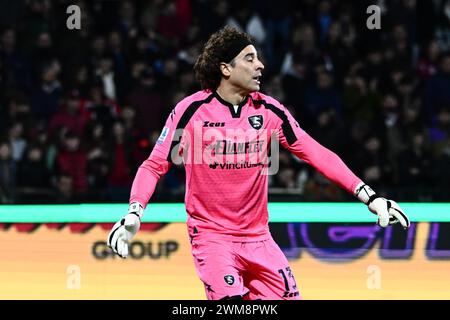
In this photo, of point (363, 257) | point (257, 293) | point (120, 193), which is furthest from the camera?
point (120, 193)

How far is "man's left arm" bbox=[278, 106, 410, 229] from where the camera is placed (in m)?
5.83

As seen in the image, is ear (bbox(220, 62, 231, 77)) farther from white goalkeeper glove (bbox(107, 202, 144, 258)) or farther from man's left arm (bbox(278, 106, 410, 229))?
white goalkeeper glove (bbox(107, 202, 144, 258))

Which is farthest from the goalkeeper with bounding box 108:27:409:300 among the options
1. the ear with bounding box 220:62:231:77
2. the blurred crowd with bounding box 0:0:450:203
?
the blurred crowd with bounding box 0:0:450:203

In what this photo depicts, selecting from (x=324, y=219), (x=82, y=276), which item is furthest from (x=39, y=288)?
(x=324, y=219)

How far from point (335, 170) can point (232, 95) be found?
2.48ft

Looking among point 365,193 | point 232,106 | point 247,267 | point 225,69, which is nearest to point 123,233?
point 247,267

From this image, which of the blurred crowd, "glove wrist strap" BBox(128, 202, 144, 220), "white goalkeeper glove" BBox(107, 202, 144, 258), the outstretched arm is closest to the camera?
"white goalkeeper glove" BBox(107, 202, 144, 258)

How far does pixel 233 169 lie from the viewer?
20.2 ft

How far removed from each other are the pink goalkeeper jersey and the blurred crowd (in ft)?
12.1

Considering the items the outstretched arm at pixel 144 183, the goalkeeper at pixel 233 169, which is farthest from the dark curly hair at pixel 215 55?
the outstretched arm at pixel 144 183
